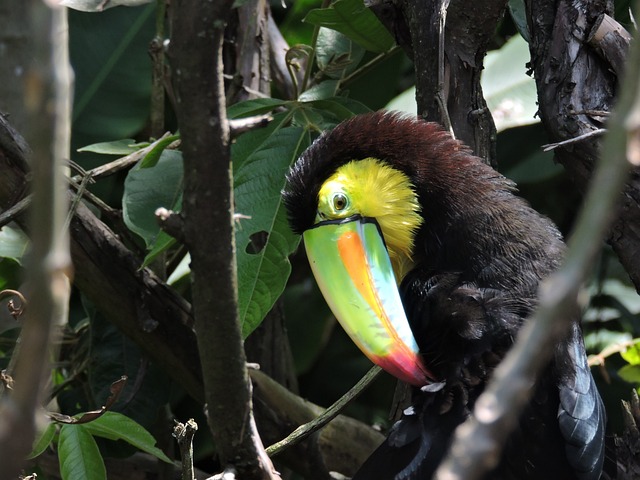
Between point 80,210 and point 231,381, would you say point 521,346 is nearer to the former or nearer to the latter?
point 231,381

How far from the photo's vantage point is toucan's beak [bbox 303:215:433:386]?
171cm

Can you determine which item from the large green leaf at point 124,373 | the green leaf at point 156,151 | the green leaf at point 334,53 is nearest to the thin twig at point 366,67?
the green leaf at point 334,53

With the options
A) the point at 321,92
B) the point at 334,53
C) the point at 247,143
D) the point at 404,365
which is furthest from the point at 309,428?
the point at 334,53

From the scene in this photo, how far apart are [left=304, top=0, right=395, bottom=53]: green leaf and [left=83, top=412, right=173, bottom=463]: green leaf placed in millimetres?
1012

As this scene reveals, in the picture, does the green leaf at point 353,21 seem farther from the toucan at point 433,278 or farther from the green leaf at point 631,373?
the green leaf at point 631,373

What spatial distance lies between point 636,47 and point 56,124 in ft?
1.34

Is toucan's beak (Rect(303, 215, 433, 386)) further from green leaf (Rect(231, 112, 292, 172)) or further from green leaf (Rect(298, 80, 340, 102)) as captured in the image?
green leaf (Rect(298, 80, 340, 102))

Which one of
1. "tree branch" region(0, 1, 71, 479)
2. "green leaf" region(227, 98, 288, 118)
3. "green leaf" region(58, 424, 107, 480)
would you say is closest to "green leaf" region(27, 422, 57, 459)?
"green leaf" region(58, 424, 107, 480)

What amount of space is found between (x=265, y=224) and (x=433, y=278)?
39 centimetres

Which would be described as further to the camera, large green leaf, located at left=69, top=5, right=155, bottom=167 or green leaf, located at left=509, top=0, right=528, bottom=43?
large green leaf, located at left=69, top=5, right=155, bottom=167

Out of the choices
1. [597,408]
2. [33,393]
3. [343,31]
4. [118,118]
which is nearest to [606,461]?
[597,408]

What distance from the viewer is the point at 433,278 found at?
6.25 feet

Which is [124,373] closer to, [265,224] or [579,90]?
[265,224]

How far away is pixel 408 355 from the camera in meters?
1.72
